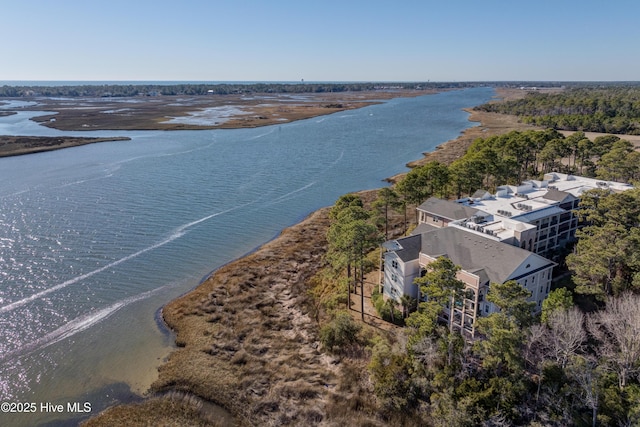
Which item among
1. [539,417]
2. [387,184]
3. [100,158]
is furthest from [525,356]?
[100,158]

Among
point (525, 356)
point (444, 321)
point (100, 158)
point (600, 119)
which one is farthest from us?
point (600, 119)

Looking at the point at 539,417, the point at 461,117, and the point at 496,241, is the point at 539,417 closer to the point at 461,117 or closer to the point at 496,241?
the point at 496,241

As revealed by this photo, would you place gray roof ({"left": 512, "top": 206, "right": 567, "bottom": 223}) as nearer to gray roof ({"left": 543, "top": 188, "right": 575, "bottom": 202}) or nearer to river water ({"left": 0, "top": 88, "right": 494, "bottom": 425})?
gray roof ({"left": 543, "top": 188, "right": 575, "bottom": 202})

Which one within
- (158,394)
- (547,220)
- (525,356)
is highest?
(547,220)

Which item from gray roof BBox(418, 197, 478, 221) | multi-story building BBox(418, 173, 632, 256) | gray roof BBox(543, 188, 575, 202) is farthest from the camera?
gray roof BBox(543, 188, 575, 202)

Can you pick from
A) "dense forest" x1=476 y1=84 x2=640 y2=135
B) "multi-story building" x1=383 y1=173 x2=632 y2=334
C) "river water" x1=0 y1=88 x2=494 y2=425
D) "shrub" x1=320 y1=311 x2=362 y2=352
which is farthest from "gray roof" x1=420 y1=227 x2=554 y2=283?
"dense forest" x1=476 y1=84 x2=640 y2=135

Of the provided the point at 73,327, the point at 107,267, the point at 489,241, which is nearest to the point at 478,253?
the point at 489,241

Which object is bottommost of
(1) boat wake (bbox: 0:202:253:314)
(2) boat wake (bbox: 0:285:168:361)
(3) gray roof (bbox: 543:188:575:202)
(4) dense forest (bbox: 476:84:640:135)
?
(2) boat wake (bbox: 0:285:168:361)
